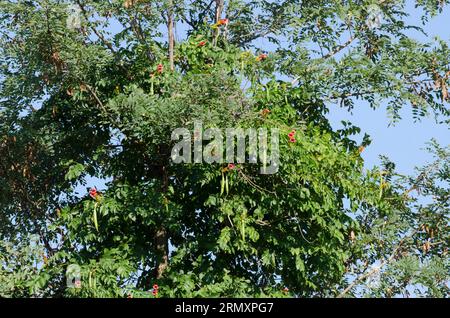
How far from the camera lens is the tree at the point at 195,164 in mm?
13750

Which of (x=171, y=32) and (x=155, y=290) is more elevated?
(x=171, y=32)

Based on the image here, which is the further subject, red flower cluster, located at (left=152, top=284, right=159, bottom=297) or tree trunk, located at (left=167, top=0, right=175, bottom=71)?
tree trunk, located at (left=167, top=0, right=175, bottom=71)

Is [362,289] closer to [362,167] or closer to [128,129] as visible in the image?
[362,167]

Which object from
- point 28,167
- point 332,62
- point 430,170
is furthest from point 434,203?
point 28,167

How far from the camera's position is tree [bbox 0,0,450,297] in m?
13.8

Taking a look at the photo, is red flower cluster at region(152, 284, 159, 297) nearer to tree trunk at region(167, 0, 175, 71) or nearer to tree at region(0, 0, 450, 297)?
tree at region(0, 0, 450, 297)

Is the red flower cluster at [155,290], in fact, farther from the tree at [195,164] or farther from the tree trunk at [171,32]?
the tree trunk at [171,32]

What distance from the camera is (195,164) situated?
45.1 feet

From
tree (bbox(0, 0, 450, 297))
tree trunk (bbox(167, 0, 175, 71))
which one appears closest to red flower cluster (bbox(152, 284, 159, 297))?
tree (bbox(0, 0, 450, 297))

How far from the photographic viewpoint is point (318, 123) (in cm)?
1587

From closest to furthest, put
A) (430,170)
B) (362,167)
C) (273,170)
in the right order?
(273,170), (362,167), (430,170)

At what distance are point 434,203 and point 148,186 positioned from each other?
4347 mm

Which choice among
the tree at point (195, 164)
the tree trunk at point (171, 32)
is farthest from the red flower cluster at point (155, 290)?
the tree trunk at point (171, 32)

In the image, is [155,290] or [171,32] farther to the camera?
[171,32]
